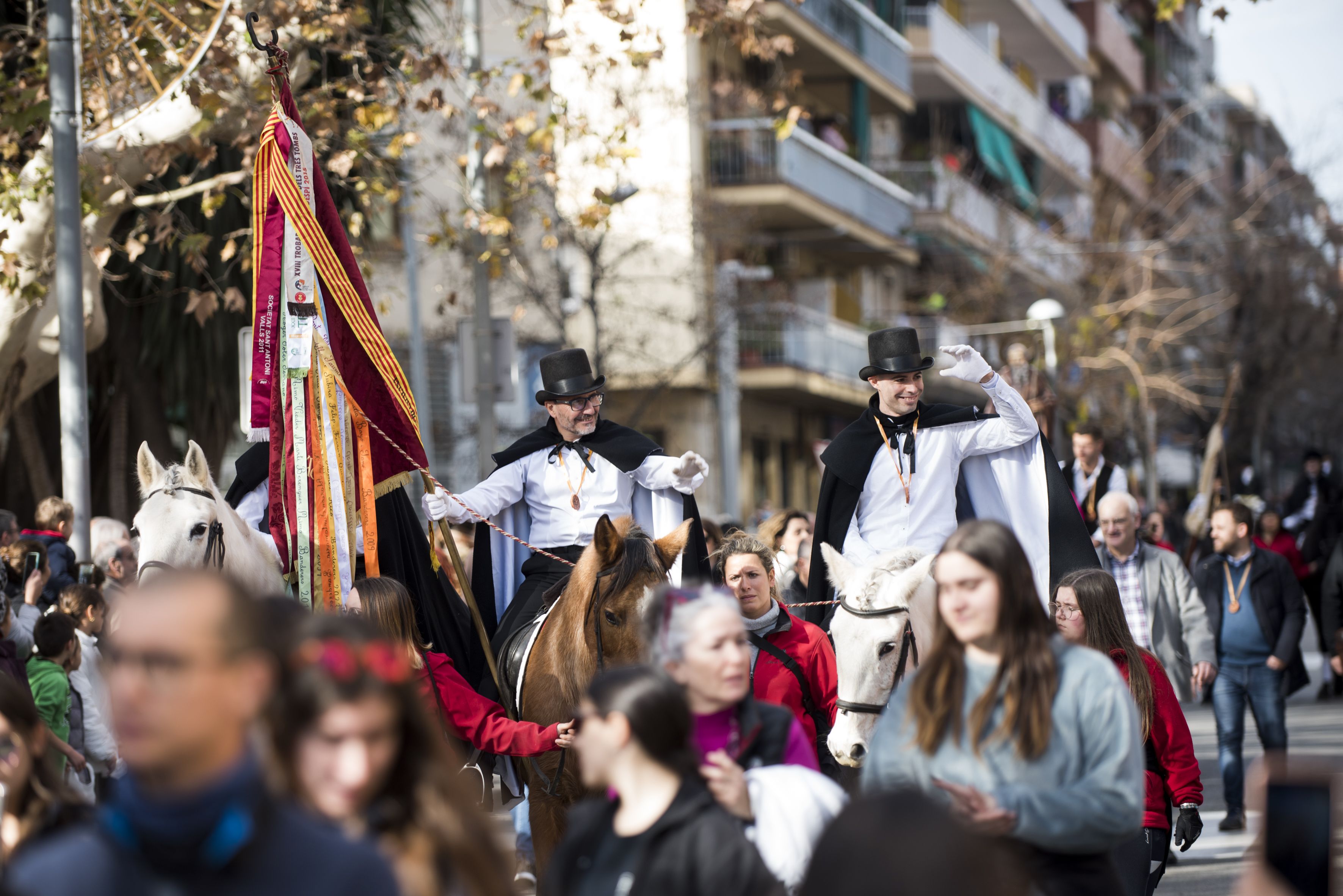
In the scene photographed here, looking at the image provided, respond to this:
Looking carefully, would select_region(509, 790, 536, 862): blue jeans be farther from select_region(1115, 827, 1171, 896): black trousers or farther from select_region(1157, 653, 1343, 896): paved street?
select_region(1157, 653, 1343, 896): paved street

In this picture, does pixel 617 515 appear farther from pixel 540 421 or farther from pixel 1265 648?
pixel 540 421

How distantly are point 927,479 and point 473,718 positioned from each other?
2436mm

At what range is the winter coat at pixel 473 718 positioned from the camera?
6.63m

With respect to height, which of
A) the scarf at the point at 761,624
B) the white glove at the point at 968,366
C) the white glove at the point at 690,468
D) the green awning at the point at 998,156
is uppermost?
the green awning at the point at 998,156

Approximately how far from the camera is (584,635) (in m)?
6.83

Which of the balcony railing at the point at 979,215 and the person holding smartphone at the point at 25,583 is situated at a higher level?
the balcony railing at the point at 979,215

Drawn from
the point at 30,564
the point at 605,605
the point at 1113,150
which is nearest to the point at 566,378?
the point at 605,605

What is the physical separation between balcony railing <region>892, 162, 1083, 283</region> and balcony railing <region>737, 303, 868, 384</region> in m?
4.28

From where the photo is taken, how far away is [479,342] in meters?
14.5

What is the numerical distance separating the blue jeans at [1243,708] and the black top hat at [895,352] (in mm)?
4425

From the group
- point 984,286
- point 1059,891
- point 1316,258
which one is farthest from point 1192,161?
point 1059,891

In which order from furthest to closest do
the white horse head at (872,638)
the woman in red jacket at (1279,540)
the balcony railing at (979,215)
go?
the balcony railing at (979,215), the woman in red jacket at (1279,540), the white horse head at (872,638)

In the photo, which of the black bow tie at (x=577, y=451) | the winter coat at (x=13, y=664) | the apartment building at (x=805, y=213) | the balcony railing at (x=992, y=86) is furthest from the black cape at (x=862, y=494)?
the balcony railing at (x=992, y=86)

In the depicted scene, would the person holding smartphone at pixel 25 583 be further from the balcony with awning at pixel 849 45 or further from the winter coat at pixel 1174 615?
the balcony with awning at pixel 849 45
